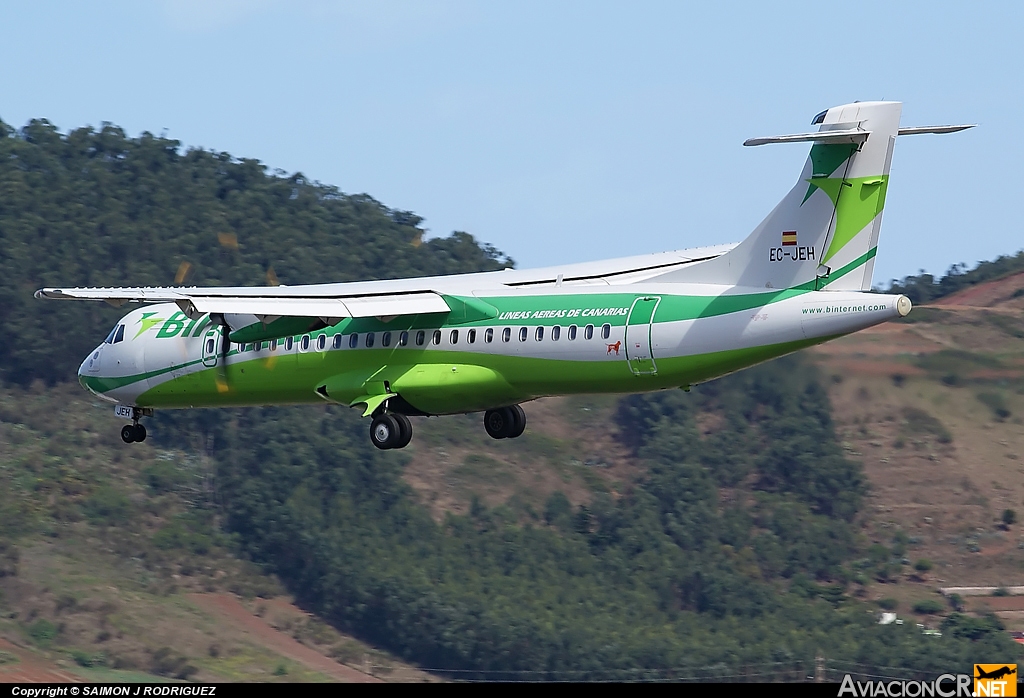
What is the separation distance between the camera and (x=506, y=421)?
37156 millimetres

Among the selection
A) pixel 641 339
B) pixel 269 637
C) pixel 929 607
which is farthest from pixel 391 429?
pixel 929 607

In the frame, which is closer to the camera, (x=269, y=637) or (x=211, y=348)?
(x=211, y=348)

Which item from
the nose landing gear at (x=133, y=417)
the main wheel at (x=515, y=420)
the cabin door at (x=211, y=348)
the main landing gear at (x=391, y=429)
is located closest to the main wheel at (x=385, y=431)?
the main landing gear at (x=391, y=429)

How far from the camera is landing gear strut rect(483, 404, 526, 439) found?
37.1 metres

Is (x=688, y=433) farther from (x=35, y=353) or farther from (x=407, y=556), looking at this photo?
(x=35, y=353)

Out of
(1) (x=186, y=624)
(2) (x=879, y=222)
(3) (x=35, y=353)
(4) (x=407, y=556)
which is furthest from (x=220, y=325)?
(3) (x=35, y=353)

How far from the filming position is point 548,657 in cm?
5706

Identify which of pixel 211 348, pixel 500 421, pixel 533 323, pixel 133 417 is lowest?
pixel 133 417

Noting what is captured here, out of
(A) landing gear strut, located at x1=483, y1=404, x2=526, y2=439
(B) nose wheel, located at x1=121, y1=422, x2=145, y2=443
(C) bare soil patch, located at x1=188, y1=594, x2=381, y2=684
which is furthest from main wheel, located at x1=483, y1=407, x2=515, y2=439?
(C) bare soil patch, located at x1=188, y1=594, x2=381, y2=684

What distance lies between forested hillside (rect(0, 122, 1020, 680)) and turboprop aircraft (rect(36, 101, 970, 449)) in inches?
724

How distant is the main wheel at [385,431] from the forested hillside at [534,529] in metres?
19.1

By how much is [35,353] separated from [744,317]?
48.4 metres

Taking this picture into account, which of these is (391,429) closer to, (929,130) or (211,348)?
(211,348)

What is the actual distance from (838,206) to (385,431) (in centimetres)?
1140
